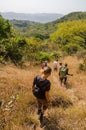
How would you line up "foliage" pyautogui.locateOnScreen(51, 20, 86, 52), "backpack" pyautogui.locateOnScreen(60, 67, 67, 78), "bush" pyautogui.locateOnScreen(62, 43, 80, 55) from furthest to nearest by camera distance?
"foliage" pyautogui.locateOnScreen(51, 20, 86, 52), "bush" pyautogui.locateOnScreen(62, 43, 80, 55), "backpack" pyautogui.locateOnScreen(60, 67, 67, 78)

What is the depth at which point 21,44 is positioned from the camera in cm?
2356

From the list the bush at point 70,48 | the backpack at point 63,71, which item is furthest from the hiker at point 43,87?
the bush at point 70,48

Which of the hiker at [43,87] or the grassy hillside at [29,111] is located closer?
Answer: the grassy hillside at [29,111]

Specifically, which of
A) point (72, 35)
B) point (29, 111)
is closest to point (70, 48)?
point (72, 35)

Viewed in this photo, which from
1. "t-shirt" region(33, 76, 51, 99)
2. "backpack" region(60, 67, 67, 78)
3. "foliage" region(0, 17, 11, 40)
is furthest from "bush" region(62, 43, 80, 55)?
"t-shirt" region(33, 76, 51, 99)

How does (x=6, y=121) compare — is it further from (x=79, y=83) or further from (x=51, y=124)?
(x=79, y=83)

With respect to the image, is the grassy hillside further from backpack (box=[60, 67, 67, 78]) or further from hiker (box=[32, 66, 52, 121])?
backpack (box=[60, 67, 67, 78])

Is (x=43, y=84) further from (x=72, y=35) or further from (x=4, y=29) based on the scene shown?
(x=72, y=35)

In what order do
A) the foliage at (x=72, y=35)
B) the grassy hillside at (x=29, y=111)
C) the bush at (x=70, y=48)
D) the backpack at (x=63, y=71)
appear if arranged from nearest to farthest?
the grassy hillside at (x=29, y=111) < the backpack at (x=63, y=71) < the bush at (x=70, y=48) < the foliage at (x=72, y=35)

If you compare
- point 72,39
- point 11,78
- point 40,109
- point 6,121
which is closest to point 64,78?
point 11,78

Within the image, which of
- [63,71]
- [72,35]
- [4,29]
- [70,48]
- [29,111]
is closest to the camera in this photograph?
[29,111]

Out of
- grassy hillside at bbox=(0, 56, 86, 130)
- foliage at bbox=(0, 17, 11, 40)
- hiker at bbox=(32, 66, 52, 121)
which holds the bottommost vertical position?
foliage at bbox=(0, 17, 11, 40)

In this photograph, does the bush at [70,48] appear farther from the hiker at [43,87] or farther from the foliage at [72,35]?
the hiker at [43,87]

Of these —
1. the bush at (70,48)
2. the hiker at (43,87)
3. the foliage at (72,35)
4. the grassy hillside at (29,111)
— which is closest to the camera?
the grassy hillside at (29,111)
